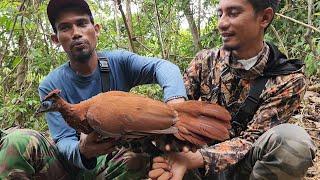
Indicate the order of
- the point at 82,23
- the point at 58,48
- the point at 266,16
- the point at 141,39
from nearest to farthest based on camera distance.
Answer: the point at 266,16
the point at 82,23
the point at 58,48
the point at 141,39

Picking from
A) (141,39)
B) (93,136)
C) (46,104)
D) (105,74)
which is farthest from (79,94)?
(141,39)

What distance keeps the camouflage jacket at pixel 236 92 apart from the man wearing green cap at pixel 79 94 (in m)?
0.30

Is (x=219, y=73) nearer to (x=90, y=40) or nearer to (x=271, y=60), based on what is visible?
(x=271, y=60)

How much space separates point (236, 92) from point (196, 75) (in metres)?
0.35

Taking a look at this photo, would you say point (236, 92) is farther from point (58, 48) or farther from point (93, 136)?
point (58, 48)

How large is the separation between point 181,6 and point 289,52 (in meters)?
2.07

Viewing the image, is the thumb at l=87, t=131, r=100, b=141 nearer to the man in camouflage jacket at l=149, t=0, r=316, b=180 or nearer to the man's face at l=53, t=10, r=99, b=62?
the man in camouflage jacket at l=149, t=0, r=316, b=180

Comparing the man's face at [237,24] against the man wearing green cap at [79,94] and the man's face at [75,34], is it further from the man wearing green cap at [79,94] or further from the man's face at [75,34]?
the man's face at [75,34]

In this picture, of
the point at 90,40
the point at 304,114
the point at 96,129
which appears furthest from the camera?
the point at 304,114

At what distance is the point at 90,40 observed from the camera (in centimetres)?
326

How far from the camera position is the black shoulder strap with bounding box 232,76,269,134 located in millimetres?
2955

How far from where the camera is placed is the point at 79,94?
3.22 metres

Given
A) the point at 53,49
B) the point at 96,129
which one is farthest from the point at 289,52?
A: the point at 96,129

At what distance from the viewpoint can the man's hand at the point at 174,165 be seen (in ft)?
8.05
